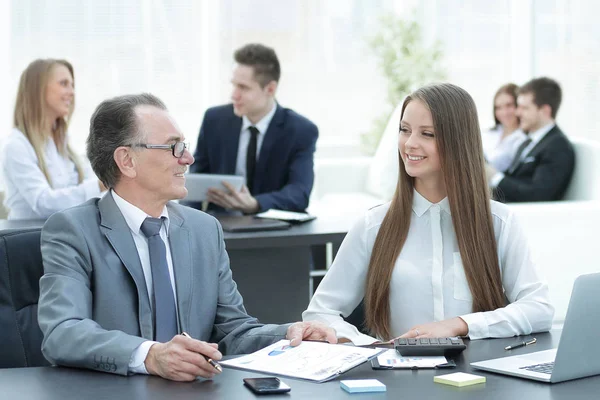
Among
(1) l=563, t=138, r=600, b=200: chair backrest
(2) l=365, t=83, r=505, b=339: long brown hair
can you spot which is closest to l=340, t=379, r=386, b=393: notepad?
(2) l=365, t=83, r=505, b=339: long brown hair

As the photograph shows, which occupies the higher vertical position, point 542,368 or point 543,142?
point 543,142

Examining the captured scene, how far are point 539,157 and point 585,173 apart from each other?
0.31m

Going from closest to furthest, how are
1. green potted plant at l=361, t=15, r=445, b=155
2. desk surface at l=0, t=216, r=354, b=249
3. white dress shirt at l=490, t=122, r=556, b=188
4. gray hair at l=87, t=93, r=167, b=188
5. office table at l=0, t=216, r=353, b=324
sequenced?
gray hair at l=87, t=93, r=167, b=188 → desk surface at l=0, t=216, r=354, b=249 → office table at l=0, t=216, r=353, b=324 → white dress shirt at l=490, t=122, r=556, b=188 → green potted plant at l=361, t=15, r=445, b=155

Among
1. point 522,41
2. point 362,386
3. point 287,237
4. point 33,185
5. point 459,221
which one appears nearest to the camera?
point 362,386

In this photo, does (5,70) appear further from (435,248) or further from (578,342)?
(578,342)

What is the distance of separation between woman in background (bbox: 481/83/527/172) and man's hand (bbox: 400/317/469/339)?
4143 millimetres

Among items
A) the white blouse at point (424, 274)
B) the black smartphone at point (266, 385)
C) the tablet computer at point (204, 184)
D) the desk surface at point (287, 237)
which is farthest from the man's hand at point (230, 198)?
the black smartphone at point (266, 385)

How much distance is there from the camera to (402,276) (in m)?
2.60

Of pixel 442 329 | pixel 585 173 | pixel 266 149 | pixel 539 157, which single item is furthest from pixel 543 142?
pixel 442 329

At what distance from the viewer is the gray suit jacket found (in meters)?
2.04

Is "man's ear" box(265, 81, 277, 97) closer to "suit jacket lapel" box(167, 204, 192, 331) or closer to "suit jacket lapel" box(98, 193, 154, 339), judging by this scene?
"suit jacket lapel" box(167, 204, 192, 331)

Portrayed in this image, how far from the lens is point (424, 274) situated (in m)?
2.59

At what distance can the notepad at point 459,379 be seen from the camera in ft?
6.12

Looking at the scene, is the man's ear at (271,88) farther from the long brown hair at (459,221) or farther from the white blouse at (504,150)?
the long brown hair at (459,221)
